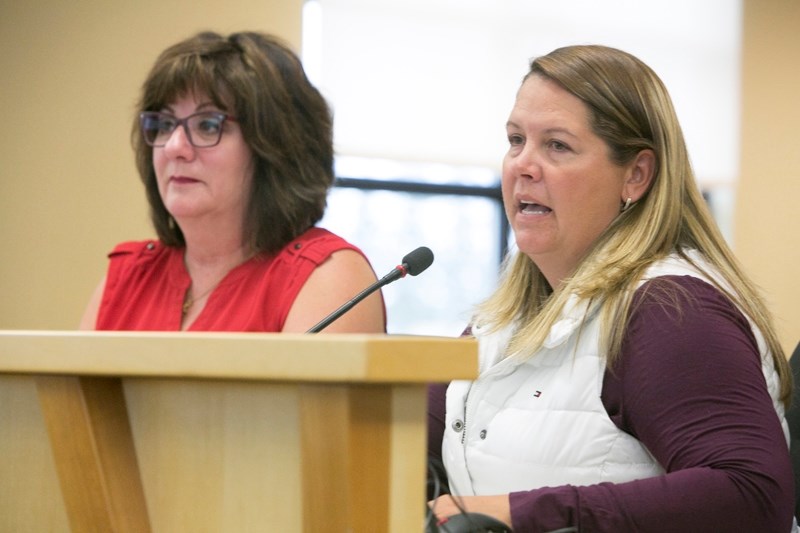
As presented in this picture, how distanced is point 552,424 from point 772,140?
3.08 metres

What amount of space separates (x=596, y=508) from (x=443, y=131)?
8.53 feet

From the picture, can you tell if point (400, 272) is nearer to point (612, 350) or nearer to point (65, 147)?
point (612, 350)

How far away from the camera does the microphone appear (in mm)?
1498

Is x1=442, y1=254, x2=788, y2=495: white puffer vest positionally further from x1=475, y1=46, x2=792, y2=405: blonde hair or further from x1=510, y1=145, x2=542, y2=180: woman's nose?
x1=510, y1=145, x2=542, y2=180: woman's nose

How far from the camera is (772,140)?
398 cm

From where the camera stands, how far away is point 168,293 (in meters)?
1.98

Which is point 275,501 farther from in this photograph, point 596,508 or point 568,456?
point 568,456

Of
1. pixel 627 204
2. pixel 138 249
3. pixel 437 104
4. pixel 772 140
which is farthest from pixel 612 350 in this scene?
pixel 772 140

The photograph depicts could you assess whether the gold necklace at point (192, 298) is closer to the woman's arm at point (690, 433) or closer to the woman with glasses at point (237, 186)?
the woman with glasses at point (237, 186)

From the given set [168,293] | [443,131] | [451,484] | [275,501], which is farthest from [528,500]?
[443,131]

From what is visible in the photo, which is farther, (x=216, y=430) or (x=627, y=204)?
(x=627, y=204)

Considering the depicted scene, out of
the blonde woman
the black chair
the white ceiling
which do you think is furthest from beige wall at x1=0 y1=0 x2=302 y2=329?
the black chair

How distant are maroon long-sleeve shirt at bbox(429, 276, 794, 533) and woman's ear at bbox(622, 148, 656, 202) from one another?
26 cm

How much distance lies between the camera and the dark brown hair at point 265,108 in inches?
74.9
